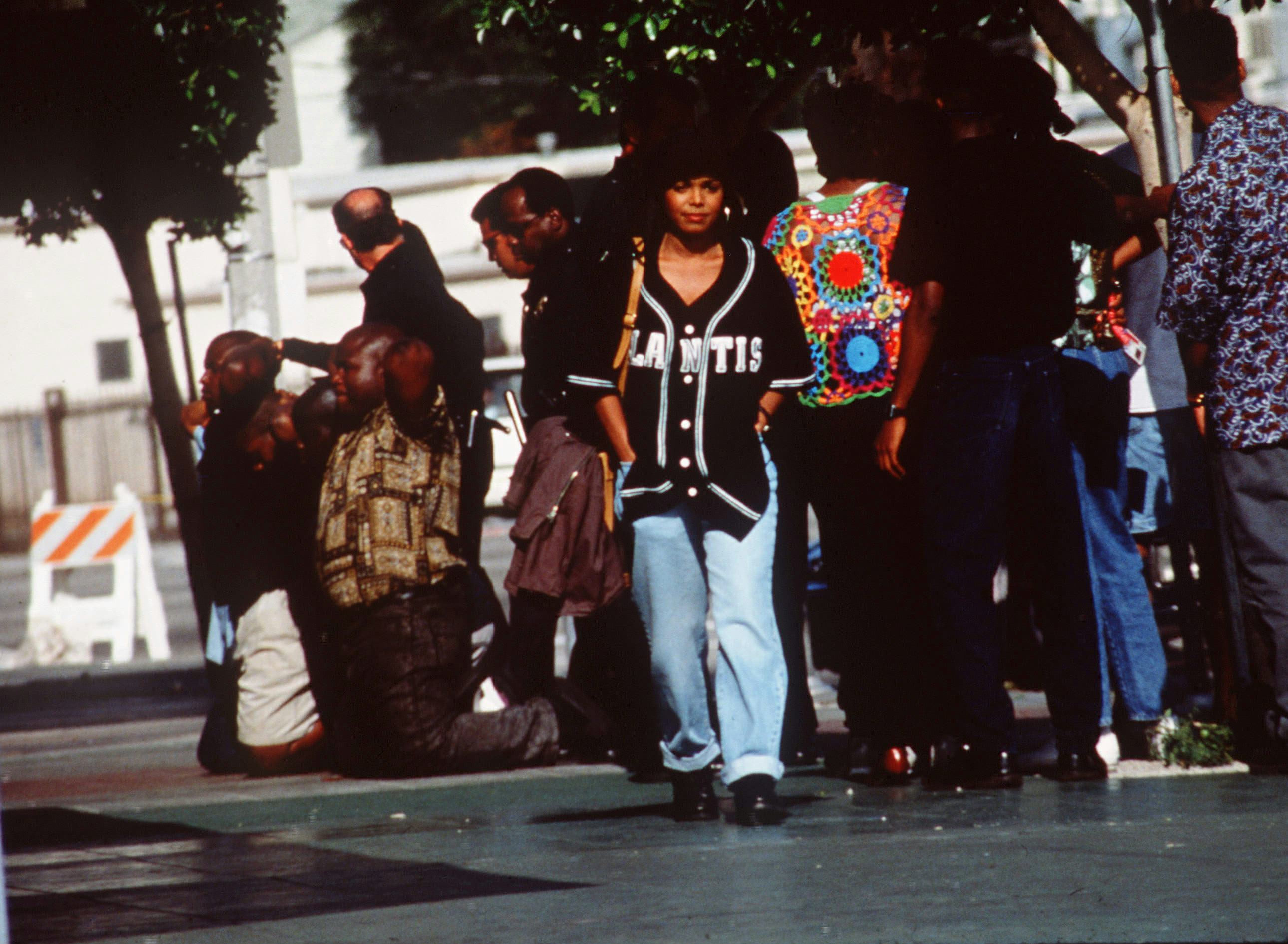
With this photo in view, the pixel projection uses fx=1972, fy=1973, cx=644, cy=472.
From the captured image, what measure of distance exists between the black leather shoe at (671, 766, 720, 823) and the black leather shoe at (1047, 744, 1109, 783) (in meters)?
1.03

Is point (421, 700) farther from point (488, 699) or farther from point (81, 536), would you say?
point (81, 536)

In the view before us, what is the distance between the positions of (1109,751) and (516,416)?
223 centimetres

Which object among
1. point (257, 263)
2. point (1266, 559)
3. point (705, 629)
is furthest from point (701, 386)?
point (257, 263)

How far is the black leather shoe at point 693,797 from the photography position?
17.8 feet

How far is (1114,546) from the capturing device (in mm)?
5969

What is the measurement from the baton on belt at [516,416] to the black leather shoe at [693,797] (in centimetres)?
149

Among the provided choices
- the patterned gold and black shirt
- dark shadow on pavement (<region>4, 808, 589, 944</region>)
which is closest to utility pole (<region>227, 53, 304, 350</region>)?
the patterned gold and black shirt

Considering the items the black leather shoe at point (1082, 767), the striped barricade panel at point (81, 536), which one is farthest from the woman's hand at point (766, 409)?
the striped barricade panel at point (81, 536)

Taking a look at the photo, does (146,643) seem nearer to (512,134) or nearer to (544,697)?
(544,697)

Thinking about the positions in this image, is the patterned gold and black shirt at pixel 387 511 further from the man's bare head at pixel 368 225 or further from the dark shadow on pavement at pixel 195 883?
the dark shadow on pavement at pixel 195 883

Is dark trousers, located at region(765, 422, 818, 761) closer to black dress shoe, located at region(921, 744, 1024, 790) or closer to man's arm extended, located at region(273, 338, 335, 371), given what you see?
black dress shoe, located at region(921, 744, 1024, 790)

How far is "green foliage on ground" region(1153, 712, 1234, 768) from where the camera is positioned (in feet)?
18.9

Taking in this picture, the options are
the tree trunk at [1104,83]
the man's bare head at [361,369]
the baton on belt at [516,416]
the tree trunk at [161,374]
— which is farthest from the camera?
the tree trunk at [161,374]

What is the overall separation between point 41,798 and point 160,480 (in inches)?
1126
